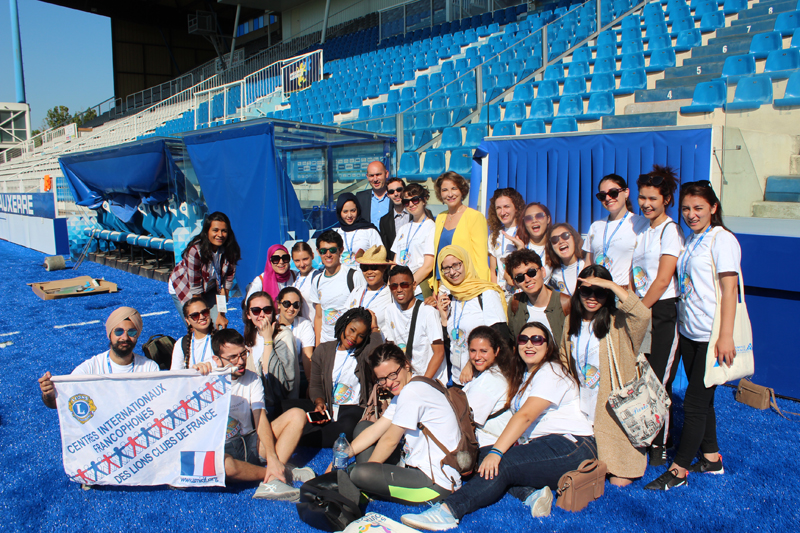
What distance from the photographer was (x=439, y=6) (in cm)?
2055

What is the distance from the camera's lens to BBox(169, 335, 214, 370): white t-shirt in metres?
3.48

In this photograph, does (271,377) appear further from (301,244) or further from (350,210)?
(350,210)

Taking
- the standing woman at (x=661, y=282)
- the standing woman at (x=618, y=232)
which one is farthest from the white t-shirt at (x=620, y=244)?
the standing woman at (x=661, y=282)

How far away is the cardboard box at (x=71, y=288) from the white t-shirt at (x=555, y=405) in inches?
312

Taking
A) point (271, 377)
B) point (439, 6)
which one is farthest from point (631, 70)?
point (439, 6)

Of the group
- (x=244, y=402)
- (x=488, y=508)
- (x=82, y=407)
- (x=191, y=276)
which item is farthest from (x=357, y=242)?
(x=488, y=508)

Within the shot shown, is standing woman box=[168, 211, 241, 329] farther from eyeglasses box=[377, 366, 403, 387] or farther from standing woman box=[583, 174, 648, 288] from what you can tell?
standing woman box=[583, 174, 648, 288]

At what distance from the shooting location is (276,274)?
4539 millimetres

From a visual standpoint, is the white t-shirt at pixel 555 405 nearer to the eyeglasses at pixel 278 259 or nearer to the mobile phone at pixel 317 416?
the mobile phone at pixel 317 416

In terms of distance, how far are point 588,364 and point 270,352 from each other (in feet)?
6.86

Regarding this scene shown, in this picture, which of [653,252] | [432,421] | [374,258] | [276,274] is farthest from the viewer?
[276,274]

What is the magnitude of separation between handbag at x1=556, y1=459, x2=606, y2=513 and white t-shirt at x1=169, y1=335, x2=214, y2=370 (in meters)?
2.30

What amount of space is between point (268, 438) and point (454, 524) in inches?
47.9

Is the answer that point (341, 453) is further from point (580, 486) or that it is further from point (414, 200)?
point (414, 200)
